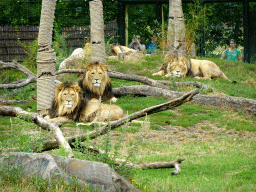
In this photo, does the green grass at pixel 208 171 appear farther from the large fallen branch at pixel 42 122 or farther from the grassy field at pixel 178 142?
the large fallen branch at pixel 42 122

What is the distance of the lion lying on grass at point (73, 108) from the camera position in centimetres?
960

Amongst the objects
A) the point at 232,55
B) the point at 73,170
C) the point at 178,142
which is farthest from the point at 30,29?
the point at 73,170

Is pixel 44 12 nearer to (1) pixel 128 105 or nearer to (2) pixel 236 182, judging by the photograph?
(1) pixel 128 105

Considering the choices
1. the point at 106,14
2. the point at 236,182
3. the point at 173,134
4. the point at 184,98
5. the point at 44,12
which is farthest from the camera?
the point at 106,14

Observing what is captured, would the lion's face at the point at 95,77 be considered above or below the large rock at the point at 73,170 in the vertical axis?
above

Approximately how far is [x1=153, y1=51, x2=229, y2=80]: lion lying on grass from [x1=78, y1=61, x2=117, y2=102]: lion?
14.1 feet

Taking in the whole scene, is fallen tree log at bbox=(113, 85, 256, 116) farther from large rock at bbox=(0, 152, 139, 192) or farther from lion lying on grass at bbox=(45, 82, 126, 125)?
large rock at bbox=(0, 152, 139, 192)

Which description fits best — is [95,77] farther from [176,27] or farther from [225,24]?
[225,24]

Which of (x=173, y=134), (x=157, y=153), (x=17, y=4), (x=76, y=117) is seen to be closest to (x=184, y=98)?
(x=157, y=153)

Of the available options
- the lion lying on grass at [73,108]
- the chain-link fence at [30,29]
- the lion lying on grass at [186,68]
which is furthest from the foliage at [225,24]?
the lion lying on grass at [73,108]

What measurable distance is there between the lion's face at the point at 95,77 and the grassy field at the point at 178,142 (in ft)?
3.63

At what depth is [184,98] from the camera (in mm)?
5859

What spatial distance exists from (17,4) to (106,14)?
5832 millimetres

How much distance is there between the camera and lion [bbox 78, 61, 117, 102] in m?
10.9
